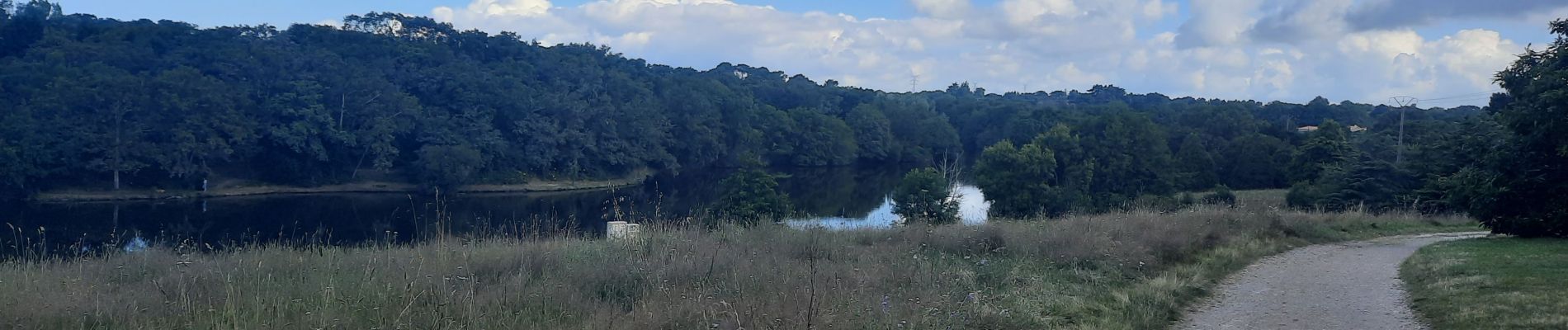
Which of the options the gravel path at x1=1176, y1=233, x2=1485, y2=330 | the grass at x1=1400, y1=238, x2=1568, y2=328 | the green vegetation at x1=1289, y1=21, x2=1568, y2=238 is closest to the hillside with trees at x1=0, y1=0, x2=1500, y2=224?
the green vegetation at x1=1289, y1=21, x2=1568, y2=238

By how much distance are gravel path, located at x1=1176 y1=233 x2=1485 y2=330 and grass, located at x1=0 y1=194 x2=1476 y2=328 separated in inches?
14.3

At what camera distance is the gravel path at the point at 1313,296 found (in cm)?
847

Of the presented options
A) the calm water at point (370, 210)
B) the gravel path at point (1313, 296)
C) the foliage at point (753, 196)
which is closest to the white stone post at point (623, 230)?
the gravel path at point (1313, 296)

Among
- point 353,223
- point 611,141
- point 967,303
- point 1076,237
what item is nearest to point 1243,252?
→ point 1076,237

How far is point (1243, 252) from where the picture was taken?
1404cm

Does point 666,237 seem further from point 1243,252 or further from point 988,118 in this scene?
point 988,118

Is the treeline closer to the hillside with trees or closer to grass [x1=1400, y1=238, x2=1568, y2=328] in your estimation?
the hillside with trees

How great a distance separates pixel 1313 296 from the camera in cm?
1001

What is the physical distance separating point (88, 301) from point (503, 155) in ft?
184

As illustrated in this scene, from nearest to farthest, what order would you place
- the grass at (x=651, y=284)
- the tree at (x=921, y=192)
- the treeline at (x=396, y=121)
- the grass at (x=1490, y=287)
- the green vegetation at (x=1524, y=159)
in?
1. the grass at (x=651, y=284)
2. the grass at (x=1490, y=287)
3. the green vegetation at (x=1524, y=159)
4. the tree at (x=921, y=192)
5. the treeline at (x=396, y=121)

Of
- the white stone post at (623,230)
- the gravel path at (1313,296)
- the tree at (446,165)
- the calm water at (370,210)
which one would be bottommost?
the calm water at (370,210)

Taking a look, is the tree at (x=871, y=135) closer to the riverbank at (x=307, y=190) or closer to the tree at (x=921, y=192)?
the riverbank at (x=307, y=190)

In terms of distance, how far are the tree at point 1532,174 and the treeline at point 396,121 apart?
1181 inches

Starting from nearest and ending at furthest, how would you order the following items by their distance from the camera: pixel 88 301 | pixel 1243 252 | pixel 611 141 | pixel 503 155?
pixel 88 301
pixel 1243 252
pixel 503 155
pixel 611 141
